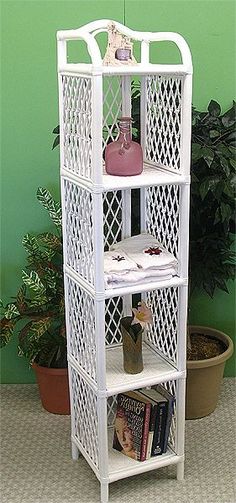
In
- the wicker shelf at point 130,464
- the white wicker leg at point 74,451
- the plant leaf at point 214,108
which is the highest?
the plant leaf at point 214,108

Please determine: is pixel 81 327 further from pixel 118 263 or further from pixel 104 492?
pixel 104 492

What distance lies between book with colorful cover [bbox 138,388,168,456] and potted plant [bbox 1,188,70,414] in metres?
0.42

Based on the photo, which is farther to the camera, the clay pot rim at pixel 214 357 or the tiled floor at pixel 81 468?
the clay pot rim at pixel 214 357

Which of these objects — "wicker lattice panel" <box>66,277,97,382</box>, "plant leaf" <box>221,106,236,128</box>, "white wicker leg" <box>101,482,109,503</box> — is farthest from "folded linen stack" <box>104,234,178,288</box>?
"white wicker leg" <box>101,482,109,503</box>

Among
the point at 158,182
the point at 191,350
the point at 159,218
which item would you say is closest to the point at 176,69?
the point at 158,182

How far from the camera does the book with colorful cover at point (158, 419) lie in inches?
86.0

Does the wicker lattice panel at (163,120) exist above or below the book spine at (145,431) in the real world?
above

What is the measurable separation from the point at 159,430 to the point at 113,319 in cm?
41

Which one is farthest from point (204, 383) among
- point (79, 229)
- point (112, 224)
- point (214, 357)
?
point (79, 229)

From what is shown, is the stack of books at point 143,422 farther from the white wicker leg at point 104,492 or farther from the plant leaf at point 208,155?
the plant leaf at point 208,155

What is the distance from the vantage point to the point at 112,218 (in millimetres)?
2406

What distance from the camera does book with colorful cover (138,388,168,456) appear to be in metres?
2.19

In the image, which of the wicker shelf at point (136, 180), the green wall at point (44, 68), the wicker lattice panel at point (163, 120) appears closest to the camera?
the wicker shelf at point (136, 180)

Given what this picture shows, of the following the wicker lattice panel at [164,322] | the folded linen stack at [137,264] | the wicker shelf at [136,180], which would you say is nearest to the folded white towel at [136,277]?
the folded linen stack at [137,264]
